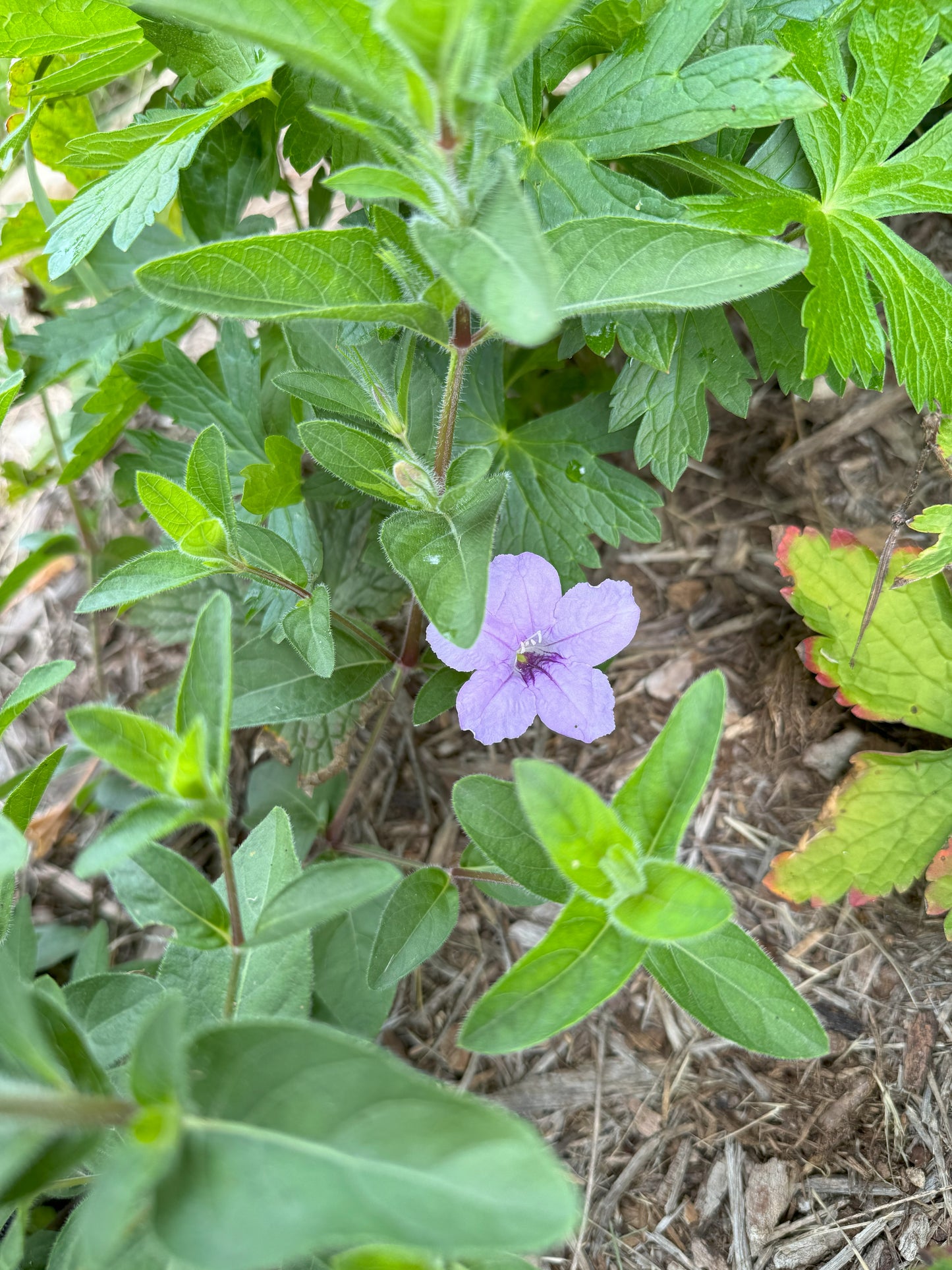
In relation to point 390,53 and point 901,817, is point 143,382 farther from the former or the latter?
point 901,817

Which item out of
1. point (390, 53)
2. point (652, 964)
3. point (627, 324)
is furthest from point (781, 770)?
point (390, 53)

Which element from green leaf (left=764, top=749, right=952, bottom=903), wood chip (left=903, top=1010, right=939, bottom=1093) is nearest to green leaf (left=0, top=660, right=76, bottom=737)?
green leaf (left=764, top=749, right=952, bottom=903)

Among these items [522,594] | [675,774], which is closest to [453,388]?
[522,594]

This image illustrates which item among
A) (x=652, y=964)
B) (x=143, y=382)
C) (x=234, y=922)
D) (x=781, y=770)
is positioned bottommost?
(x=781, y=770)

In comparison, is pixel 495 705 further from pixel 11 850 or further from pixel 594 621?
pixel 11 850

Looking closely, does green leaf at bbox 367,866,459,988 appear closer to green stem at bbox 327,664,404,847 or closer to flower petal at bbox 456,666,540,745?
flower petal at bbox 456,666,540,745

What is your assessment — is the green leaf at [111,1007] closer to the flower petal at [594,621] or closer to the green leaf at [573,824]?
the green leaf at [573,824]
